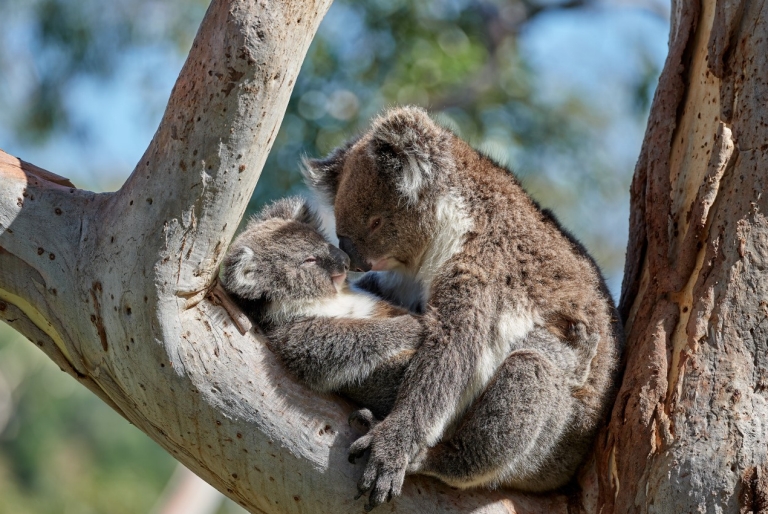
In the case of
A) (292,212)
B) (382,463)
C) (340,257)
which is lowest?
(382,463)

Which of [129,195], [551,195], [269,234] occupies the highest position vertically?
[551,195]

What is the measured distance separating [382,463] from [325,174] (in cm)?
182

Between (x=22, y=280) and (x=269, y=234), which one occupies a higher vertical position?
(x=269, y=234)

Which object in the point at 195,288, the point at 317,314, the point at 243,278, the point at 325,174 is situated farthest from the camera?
the point at 325,174

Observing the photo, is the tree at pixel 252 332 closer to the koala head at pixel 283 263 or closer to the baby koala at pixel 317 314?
the baby koala at pixel 317 314

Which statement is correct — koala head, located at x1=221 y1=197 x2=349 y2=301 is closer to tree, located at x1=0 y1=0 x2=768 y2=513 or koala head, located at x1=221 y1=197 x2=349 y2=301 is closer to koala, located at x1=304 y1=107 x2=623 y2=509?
koala, located at x1=304 y1=107 x2=623 y2=509

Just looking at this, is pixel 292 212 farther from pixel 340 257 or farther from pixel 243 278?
pixel 243 278

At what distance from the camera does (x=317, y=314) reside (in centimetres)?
346

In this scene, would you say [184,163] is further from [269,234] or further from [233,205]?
[269,234]

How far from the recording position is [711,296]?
302 cm

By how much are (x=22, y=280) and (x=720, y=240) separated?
2.63 metres

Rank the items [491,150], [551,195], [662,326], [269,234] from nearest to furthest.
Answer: [662,326]
[269,234]
[491,150]
[551,195]

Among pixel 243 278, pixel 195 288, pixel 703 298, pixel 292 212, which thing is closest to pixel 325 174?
pixel 292 212

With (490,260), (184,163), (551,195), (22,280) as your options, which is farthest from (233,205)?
(551,195)
